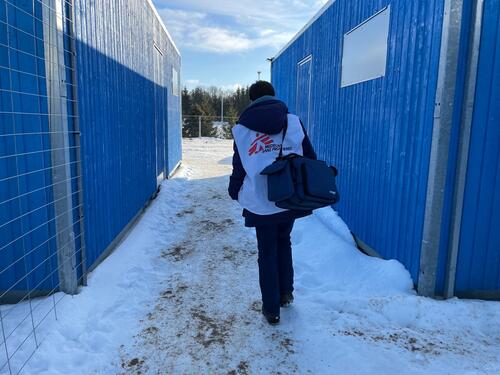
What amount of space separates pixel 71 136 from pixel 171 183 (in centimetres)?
570

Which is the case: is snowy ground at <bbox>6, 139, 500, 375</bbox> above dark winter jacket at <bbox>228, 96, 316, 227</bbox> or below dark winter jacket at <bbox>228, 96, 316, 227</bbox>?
below

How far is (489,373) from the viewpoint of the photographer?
2.51 metres

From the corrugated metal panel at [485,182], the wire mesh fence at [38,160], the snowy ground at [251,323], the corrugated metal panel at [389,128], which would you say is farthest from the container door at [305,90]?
the wire mesh fence at [38,160]

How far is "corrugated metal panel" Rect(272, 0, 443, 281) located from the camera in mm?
3475

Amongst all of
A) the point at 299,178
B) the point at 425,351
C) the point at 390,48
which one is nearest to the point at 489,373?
the point at 425,351

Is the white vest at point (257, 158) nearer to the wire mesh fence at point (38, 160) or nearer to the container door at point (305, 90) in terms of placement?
the wire mesh fence at point (38, 160)

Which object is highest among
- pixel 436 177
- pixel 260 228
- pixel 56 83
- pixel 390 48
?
pixel 390 48

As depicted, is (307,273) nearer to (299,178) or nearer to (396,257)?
(396,257)

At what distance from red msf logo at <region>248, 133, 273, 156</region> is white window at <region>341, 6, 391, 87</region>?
80.8 inches

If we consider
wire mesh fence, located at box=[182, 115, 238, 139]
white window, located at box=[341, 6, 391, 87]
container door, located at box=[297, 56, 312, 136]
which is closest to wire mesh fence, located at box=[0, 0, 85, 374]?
white window, located at box=[341, 6, 391, 87]

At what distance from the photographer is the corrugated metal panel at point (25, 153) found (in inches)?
118

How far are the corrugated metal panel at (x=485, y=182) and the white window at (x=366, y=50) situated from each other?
1.22 metres

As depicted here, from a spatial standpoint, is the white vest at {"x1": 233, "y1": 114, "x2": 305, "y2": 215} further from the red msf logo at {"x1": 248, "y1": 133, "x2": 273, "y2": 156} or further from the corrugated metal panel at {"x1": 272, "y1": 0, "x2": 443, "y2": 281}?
the corrugated metal panel at {"x1": 272, "y1": 0, "x2": 443, "y2": 281}

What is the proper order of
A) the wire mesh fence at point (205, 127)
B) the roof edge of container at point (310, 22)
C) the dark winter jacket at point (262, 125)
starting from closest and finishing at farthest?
the dark winter jacket at point (262, 125)
the roof edge of container at point (310, 22)
the wire mesh fence at point (205, 127)
